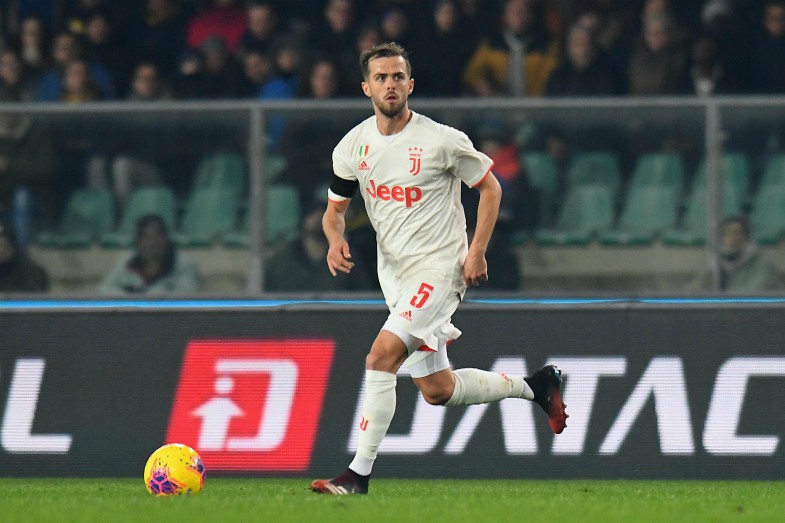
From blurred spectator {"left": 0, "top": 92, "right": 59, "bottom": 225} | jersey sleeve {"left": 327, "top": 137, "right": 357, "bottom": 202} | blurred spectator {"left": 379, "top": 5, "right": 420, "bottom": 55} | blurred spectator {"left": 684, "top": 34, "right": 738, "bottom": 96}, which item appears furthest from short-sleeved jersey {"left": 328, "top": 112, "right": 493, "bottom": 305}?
blurred spectator {"left": 684, "top": 34, "right": 738, "bottom": 96}

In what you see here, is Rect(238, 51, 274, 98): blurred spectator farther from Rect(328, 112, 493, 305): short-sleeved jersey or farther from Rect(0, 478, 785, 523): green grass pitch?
Rect(328, 112, 493, 305): short-sleeved jersey

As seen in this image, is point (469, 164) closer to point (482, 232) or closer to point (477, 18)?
point (482, 232)

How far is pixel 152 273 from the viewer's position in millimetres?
9078

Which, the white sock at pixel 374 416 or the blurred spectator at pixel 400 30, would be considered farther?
the blurred spectator at pixel 400 30

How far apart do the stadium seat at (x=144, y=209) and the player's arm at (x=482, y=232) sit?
261 centimetres

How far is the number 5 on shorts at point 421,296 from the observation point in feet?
22.7

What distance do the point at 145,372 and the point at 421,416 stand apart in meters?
1.60

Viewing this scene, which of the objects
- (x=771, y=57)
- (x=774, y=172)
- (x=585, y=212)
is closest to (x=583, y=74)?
(x=771, y=57)

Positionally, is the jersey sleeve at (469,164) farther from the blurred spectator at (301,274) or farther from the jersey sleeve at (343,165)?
the blurred spectator at (301,274)

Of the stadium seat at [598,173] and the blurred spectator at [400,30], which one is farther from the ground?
the blurred spectator at [400,30]

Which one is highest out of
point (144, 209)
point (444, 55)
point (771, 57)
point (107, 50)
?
point (771, 57)

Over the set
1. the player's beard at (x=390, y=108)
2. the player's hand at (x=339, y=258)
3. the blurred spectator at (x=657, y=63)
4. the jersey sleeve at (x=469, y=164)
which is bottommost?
the player's hand at (x=339, y=258)

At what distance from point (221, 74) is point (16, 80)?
5.25 feet

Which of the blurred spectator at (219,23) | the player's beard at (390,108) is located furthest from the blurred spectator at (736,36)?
the player's beard at (390,108)
